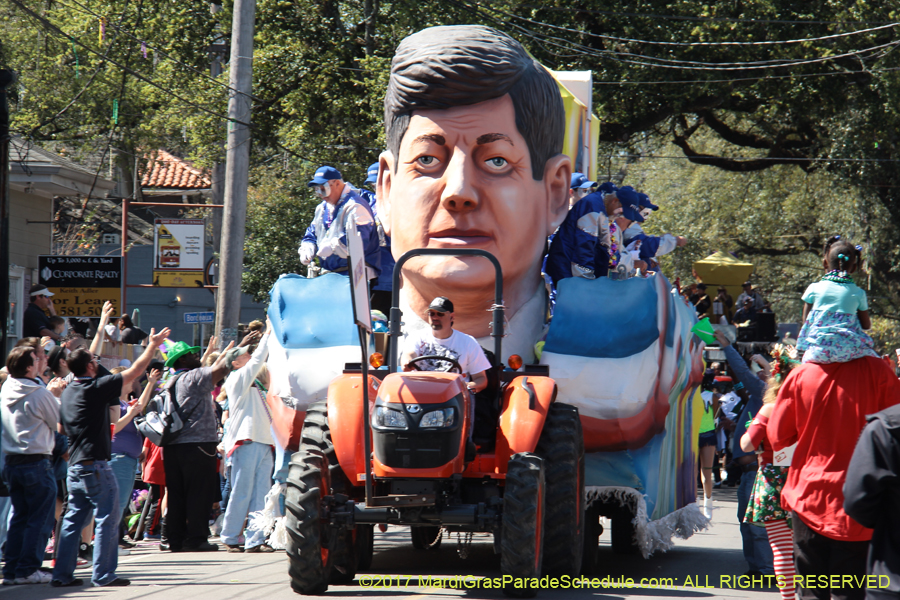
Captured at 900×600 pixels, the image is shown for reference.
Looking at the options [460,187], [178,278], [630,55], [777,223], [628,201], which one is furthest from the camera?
[777,223]

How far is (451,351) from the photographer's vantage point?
23.4 feet

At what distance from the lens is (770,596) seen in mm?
7473

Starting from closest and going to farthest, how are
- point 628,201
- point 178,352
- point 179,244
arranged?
point 628,201 → point 178,352 → point 179,244

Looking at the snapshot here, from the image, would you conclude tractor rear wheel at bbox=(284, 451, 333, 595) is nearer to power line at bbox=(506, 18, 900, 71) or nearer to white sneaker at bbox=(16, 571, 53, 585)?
white sneaker at bbox=(16, 571, 53, 585)

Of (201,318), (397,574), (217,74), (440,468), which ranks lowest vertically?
(397,574)

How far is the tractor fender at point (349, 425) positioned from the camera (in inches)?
267

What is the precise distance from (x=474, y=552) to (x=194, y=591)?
280 centimetres

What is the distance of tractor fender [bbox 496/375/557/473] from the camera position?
6.81m

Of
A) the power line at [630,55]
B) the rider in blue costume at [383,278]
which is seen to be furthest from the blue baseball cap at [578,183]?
the power line at [630,55]

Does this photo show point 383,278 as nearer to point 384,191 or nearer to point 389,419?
point 384,191

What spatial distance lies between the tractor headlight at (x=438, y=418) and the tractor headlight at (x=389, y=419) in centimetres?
12

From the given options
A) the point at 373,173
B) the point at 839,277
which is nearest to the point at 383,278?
the point at 373,173

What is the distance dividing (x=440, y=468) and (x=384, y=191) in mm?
3227

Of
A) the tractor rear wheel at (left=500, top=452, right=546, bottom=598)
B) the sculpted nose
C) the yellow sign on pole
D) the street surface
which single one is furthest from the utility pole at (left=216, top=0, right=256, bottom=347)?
the tractor rear wheel at (left=500, top=452, right=546, bottom=598)
